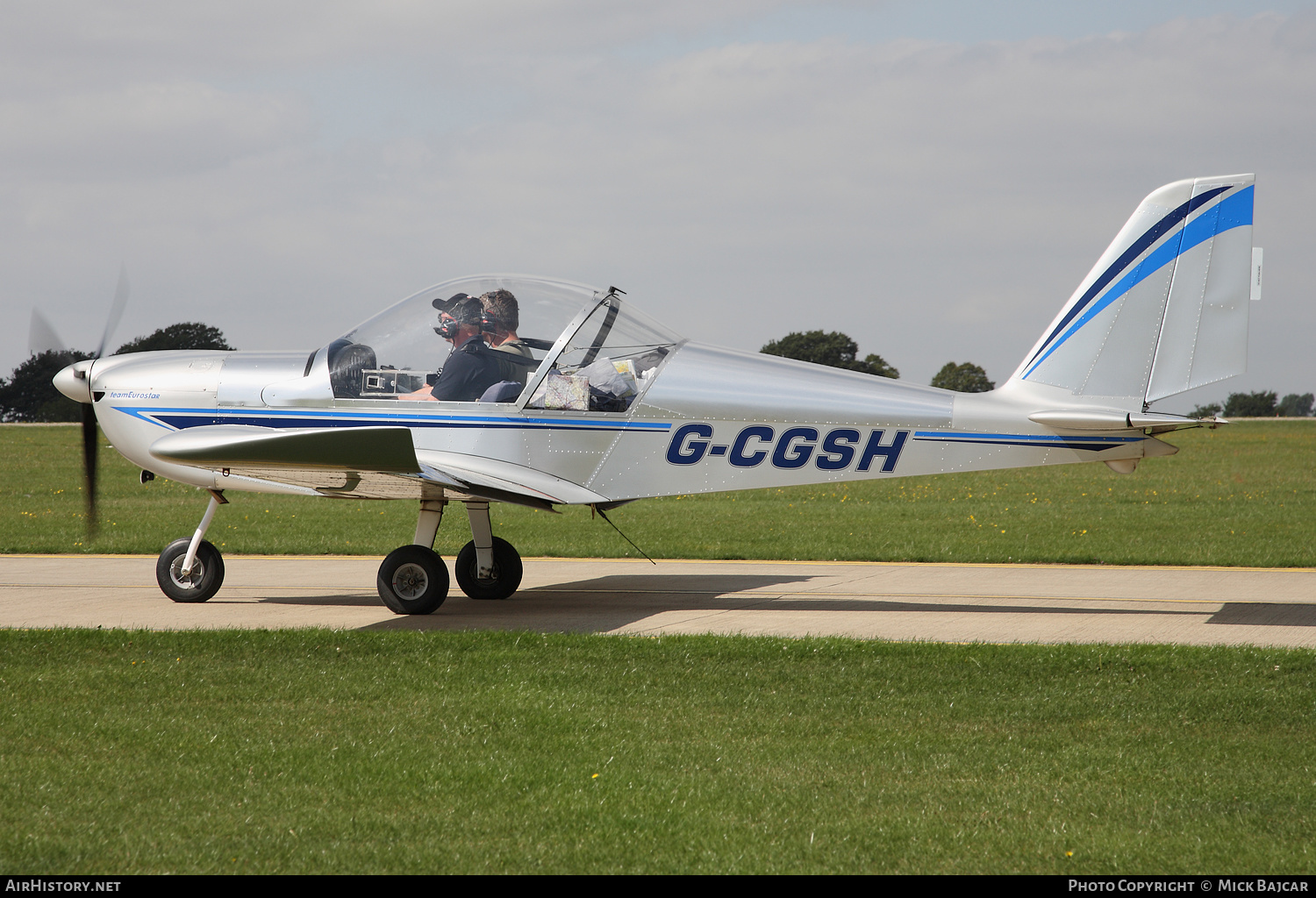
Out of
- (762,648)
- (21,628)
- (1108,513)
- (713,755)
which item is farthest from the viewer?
(1108,513)

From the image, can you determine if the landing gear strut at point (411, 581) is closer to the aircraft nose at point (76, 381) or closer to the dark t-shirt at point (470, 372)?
the dark t-shirt at point (470, 372)

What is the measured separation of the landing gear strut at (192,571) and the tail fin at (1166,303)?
7577 mm

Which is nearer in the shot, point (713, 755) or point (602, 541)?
point (713, 755)

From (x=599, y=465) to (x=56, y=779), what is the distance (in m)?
5.35

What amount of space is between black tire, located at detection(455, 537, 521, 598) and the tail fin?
17.1 feet

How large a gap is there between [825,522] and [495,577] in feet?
28.5

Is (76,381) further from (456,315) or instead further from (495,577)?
(495,577)

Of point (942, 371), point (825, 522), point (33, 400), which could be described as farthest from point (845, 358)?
point (33, 400)

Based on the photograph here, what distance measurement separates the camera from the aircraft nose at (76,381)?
33.9 feet

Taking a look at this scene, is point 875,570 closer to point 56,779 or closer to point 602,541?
point 602,541

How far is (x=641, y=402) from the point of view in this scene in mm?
9734

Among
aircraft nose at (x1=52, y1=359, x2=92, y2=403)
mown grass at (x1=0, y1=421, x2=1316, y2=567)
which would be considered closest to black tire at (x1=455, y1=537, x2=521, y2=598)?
mown grass at (x1=0, y1=421, x2=1316, y2=567)

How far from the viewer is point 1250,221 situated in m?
8.94
